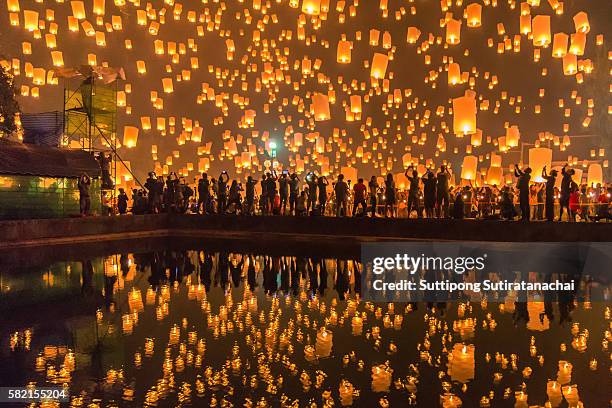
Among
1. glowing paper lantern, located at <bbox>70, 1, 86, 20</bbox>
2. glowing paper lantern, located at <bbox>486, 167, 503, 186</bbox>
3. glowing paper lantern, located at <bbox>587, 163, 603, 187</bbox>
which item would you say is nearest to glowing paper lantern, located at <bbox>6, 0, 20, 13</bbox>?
glowing paper lantern, located at <bbox>70, 1, 86, 20</bbox>

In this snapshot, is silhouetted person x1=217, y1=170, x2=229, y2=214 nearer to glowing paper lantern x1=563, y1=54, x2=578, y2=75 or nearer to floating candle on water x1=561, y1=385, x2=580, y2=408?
glowing paper lantern x1=563, y1=54, x2=578, y2=75

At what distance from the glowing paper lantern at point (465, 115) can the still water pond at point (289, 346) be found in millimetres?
7431

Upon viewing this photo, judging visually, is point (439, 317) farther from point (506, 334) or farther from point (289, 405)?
point (289, 405)

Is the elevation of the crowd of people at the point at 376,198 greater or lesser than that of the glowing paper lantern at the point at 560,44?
lesser

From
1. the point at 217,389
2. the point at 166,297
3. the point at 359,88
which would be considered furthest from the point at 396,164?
the point at 217,389

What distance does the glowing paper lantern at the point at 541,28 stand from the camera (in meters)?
14.4

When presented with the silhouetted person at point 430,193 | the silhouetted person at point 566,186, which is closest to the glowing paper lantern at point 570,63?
the silhouetted person at point 566,186

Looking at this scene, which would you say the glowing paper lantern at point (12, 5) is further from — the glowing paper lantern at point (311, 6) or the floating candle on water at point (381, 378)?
the floating candle on water at point (381, 378)

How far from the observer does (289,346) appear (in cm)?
541

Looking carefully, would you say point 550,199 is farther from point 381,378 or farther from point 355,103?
point 381,378

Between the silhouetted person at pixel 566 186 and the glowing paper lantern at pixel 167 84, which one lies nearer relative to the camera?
the silhouetted person at pixel 566 186

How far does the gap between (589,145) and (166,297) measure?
102 feet

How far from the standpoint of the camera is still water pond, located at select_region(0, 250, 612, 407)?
4.18 metres

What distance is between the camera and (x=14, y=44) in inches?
773
